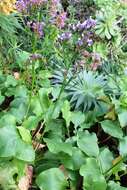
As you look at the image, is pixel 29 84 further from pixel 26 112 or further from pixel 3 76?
pixel 26 112

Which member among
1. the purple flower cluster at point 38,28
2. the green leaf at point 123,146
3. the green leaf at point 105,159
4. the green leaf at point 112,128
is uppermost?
the purple flower cluster at point 38,28

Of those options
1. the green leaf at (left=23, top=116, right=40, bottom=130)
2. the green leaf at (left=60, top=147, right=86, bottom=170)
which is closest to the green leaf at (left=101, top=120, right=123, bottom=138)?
the green leaf at (left=60, top=147, right=86, bottom=170)

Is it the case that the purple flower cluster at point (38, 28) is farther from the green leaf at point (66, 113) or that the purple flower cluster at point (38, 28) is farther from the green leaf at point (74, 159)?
the green leaf at point (74, 159)

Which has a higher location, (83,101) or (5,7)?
(5,7)

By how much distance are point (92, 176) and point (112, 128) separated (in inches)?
18.9

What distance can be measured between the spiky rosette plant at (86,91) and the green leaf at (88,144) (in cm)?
47

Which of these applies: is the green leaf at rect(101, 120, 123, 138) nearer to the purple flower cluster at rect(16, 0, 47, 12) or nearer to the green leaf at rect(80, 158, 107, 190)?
the green leaf at rect(80, 158, 107, 190)

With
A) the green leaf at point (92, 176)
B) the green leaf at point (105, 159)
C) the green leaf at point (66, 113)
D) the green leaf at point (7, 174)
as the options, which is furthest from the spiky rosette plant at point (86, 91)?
the green leaf at point (7, 174)

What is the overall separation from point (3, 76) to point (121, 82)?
3.00 feet

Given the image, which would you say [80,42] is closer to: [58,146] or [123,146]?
[58,146]

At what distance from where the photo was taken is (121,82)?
313 cm


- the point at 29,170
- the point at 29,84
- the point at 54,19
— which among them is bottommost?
the point at 29,170

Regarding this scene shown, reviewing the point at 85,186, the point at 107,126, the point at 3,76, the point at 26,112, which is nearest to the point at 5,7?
the point at 3,76

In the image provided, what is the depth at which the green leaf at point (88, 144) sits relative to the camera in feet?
7.63
